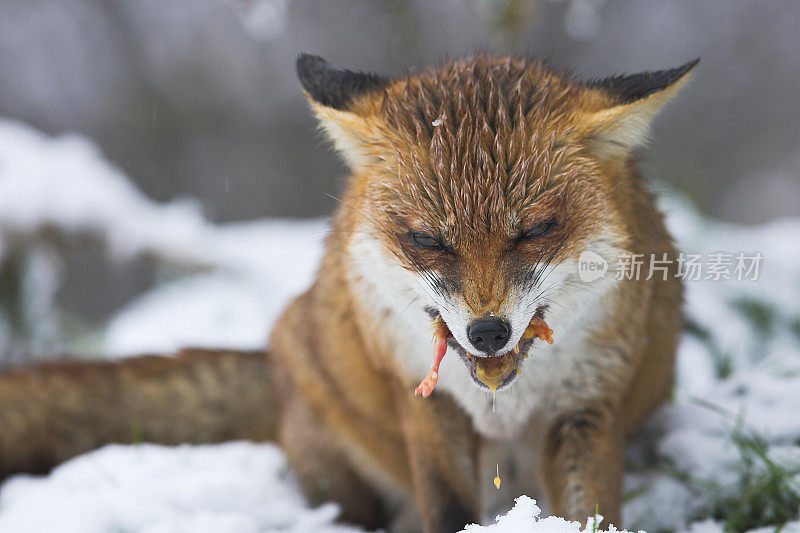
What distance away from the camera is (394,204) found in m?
2.58

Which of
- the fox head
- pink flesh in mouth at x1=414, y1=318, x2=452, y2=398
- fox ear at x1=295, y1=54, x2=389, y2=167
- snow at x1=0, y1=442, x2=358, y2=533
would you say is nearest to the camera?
the fox head

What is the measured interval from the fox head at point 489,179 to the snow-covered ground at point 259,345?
2.34 feet

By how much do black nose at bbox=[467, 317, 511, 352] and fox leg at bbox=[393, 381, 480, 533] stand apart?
2.62 feet

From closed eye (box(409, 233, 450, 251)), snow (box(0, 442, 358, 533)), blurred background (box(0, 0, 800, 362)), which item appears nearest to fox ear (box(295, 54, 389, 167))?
closed eye (box(409, 233, 450, 251))

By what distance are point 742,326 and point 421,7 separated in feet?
17.5

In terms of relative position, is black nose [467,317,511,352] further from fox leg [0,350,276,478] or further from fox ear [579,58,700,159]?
fox leg [0,350,276,478]

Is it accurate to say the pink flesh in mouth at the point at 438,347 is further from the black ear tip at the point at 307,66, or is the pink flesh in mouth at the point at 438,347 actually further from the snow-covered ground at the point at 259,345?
the black ear tip at the point at 307,66

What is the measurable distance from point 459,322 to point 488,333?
0.11 m

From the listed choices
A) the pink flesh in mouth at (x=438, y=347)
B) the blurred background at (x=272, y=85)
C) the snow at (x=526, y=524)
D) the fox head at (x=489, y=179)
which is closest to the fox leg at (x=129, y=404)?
the fox head at (x=489, y=179)

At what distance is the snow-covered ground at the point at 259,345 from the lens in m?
3.07

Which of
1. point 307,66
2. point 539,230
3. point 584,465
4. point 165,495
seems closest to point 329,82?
point 307,66

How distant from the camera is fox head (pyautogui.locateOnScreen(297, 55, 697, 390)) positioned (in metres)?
2.35

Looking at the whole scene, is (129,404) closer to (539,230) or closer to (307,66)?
(307,66)

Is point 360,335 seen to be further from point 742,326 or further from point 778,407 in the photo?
point 742,326
